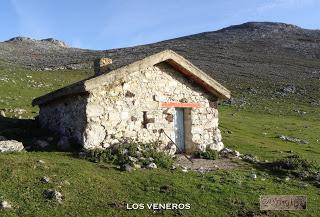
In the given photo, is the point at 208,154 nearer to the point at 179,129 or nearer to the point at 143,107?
the point at 179,129

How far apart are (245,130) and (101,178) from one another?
20.8 m

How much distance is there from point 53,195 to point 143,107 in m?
7.49

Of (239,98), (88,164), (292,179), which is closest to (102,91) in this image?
(88,164)

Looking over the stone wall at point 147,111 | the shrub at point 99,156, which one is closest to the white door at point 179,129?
the stone wall at point 147,111

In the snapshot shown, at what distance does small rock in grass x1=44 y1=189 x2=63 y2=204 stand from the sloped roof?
5.52 meters

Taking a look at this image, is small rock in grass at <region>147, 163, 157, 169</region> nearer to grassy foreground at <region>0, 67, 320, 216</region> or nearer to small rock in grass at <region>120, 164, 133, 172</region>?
grassy foreground at <region>0, 67, 320, 216</region>

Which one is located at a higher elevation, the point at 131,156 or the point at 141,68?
the point at 141,68

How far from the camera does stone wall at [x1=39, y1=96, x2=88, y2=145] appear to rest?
62.8ft

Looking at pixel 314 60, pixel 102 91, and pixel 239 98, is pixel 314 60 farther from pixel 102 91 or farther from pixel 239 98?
pixel 102 91

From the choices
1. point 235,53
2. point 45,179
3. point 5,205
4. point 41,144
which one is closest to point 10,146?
point 41,144

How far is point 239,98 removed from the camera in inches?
2265

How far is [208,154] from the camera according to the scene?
21125mm

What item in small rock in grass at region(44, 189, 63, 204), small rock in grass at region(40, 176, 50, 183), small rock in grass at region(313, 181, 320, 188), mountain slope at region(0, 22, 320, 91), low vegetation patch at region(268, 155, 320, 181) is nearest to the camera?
small rock in grass at region(44, 189, 63, 204)

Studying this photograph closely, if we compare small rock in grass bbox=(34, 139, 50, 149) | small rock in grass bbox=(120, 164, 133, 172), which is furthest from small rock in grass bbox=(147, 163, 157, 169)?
small rock in grass bbox=(34, 139, 50, 149)
